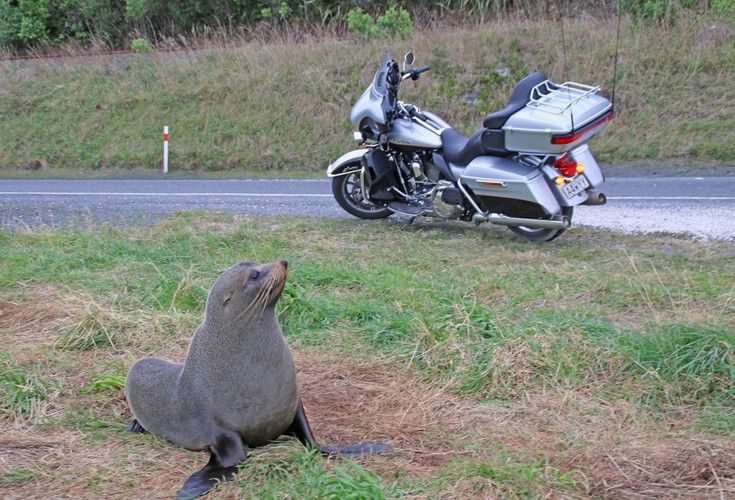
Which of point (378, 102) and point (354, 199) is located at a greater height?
point (378, 102)

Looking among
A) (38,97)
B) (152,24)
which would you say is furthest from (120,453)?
(152,24)

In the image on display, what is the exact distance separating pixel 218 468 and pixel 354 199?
568 centimetres

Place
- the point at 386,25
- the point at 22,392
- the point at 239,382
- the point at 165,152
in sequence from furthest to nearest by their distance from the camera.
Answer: the point at 386,25 < the point at 165,152 < the point at 22,392 < the point at 239,382

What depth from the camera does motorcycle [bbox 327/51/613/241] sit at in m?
6.98

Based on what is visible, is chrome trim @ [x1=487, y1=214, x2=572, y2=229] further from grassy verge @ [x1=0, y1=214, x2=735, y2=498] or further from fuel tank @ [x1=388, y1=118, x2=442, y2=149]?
fuel tank @ [x1=388, y1=118, x2=442, y2=149]

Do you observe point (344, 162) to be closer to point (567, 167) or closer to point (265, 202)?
point (265, 202)

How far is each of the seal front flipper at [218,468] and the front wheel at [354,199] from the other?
5.36m

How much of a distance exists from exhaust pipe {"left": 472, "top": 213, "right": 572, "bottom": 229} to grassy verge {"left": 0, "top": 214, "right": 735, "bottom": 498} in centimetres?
22

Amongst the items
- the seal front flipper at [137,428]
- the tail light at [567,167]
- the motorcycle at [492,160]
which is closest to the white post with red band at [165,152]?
the motorcycle at [492,160]

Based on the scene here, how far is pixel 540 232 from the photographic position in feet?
24.3

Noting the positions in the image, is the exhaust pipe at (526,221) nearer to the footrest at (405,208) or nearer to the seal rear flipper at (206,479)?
the footrest at (405,208)

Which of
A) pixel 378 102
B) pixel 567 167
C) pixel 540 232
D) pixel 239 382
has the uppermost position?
pixel 378 102

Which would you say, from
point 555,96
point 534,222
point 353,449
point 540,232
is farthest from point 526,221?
point 353,449

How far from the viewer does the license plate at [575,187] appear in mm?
7016
